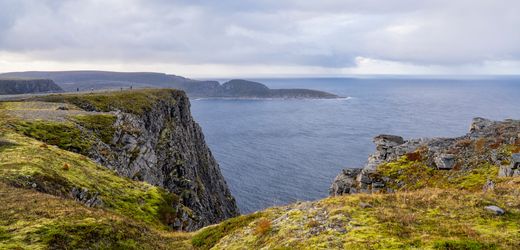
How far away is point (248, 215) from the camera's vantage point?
24.4 meters

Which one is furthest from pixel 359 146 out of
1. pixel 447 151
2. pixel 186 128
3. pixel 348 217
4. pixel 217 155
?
pixel 348 217

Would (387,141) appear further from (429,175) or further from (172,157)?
(172,157)

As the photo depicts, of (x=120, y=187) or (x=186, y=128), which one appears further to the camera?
(x=186, y=128)

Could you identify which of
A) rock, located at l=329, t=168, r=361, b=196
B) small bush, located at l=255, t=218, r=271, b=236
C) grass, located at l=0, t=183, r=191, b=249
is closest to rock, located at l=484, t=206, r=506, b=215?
small bush, located at l=255, t=218, r=271, b=236

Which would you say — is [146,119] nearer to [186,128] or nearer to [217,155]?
[186,128]

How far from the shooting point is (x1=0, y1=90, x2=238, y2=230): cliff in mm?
49753

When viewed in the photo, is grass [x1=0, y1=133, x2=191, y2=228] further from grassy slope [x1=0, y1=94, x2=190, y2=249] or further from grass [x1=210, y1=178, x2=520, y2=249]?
grass [x1=210, y1=178, x2=520, y2=249]

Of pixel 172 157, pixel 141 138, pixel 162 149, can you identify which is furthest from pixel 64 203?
pixel 172 157

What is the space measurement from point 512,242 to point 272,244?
9588 mm

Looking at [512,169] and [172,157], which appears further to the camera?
[172,157]

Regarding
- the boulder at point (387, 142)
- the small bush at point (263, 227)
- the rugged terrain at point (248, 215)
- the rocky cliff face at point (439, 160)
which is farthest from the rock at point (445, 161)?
the small bush at point (263, 227)

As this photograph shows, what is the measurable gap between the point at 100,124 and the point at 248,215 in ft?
140

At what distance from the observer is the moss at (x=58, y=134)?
4744 centimetres

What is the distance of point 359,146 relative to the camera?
18662 cm
